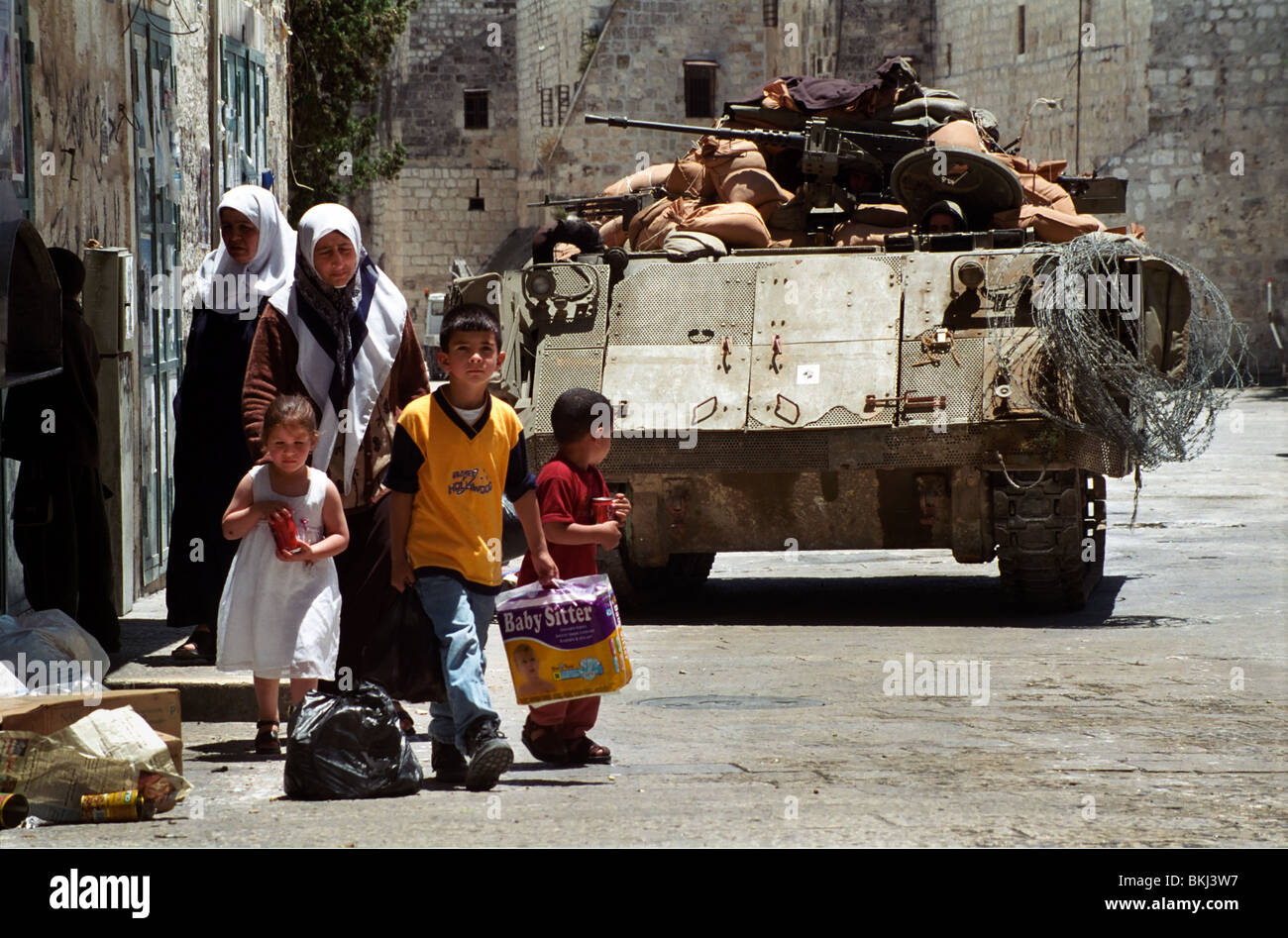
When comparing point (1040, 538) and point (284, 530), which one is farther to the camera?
point (1040, 538)

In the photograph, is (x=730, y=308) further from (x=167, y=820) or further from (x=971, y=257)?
(x=167, y=820)

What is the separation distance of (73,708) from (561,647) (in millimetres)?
1409

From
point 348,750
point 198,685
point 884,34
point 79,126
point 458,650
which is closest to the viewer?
point 348,750

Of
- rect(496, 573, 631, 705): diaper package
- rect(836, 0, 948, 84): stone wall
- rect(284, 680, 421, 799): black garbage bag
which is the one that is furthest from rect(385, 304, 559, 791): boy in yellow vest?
rect(836, 0, 948, 84): stone wall

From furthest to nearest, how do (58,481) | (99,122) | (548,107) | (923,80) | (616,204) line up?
1. (548,107)
2. (923,80)
3. (616,204)
4. (99,122)
5. (58,481)

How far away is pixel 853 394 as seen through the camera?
10.8 meters

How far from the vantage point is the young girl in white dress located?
6.32 meters

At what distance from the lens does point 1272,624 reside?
404 inches

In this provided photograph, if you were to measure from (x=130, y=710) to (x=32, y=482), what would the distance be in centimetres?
215

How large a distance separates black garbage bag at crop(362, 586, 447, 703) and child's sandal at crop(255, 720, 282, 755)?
0.57 metres

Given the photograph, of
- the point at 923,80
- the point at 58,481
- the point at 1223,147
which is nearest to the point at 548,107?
the point at 923,80

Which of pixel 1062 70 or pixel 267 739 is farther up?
pixel 1062 70

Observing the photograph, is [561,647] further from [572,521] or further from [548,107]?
[548,107]

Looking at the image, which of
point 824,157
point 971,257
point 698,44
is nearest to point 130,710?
point 971,257
